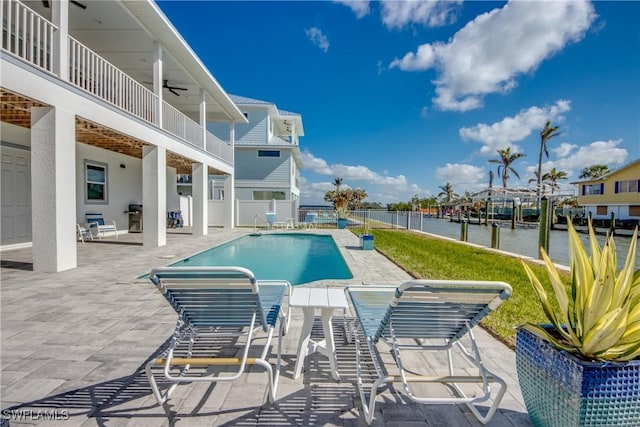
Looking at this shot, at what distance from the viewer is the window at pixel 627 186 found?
1014 inches

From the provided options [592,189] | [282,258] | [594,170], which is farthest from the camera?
[594,170]

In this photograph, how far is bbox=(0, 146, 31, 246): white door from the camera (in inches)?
315

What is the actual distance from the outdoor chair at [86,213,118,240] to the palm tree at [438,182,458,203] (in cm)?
6770

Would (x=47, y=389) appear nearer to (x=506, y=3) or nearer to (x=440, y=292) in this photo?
(x=440, y=292)

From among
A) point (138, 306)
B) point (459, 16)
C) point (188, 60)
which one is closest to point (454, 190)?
point (459, 16)

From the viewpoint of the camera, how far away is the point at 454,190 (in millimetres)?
69250

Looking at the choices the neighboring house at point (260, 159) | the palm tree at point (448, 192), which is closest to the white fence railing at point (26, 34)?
the neighboring house at point (260, 159)

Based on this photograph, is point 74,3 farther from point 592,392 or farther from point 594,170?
point 594,170

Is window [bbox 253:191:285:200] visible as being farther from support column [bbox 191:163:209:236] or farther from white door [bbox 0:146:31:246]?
white door [bbox 0:146:31:246]

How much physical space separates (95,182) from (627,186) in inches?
1523

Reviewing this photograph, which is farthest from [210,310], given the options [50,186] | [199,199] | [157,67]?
[199,199]

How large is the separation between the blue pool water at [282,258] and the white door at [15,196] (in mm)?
4979

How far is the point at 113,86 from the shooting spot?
25.9ft

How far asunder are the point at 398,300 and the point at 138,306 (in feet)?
12.4
